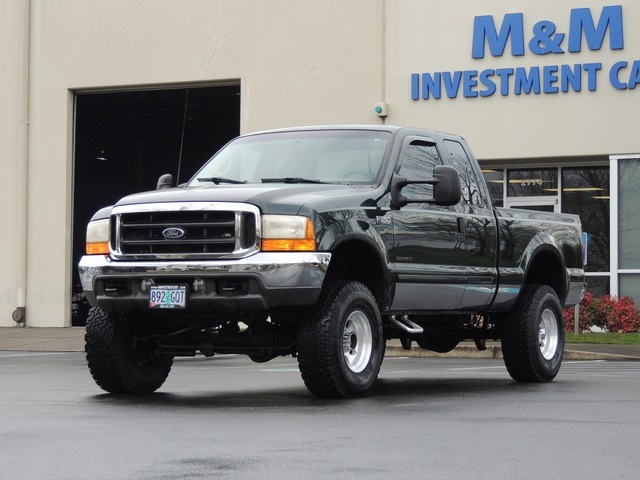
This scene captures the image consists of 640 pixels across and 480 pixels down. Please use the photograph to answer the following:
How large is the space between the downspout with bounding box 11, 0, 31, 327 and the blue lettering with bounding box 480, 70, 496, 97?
9580 mm

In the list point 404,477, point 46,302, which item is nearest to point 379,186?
point 404,477

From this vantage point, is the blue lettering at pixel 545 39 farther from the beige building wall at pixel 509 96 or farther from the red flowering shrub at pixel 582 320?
the red flowering shrub at pixel 582 320

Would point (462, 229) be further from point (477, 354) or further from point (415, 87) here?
point (415, 87)

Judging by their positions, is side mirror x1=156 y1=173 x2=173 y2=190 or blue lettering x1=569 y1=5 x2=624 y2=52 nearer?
side mirror x1=156 y1=173 x2=173 y2=190

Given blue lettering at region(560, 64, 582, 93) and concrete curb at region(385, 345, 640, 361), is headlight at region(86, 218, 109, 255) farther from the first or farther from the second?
blue lettering at region(560, 64, 582, 93)

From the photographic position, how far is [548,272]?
1374cm

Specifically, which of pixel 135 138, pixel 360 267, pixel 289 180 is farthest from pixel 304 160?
pixel 135 138

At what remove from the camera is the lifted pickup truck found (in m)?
9.84

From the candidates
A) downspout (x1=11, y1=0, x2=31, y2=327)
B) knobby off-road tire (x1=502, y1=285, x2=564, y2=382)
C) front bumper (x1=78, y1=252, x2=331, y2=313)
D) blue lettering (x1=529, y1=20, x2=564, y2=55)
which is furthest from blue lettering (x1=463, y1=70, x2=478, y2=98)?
front bumper (x1=78, y1=252, x2=331, y2=313)

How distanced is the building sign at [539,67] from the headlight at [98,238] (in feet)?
Result: 47.3

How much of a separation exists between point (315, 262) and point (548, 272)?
15.1 feet

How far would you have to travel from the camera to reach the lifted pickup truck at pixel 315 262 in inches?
388

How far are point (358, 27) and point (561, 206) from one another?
5.08 meters

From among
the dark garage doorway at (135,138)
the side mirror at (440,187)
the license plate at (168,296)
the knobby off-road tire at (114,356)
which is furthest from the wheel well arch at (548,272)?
the dark garage doorway at (135,138)
